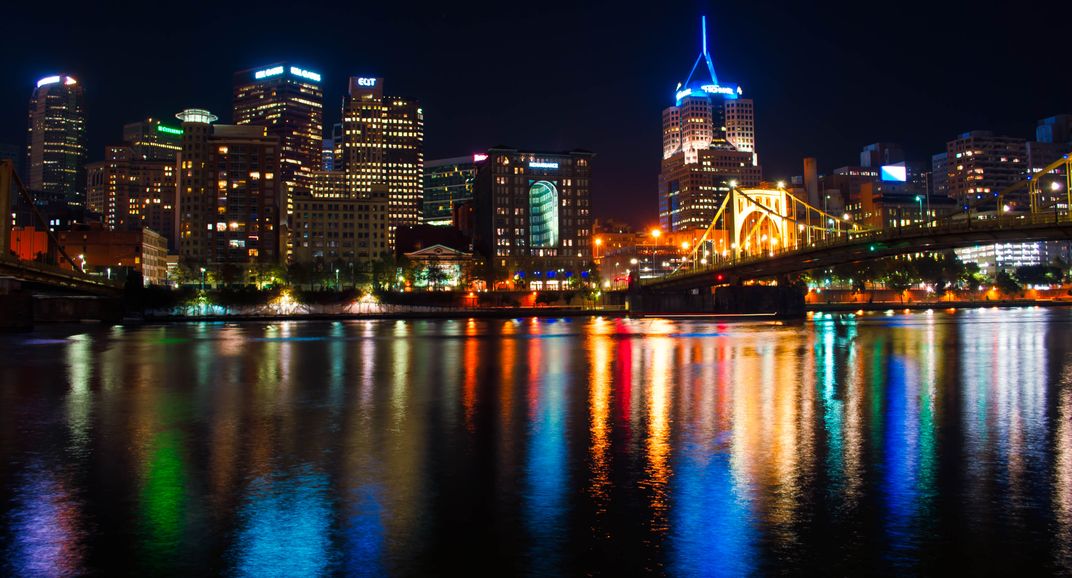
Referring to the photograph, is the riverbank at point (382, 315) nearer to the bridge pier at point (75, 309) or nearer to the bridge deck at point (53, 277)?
the bridge pier at point (75, 309)

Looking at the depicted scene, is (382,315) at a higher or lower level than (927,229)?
lower

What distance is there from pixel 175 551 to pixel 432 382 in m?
17.9

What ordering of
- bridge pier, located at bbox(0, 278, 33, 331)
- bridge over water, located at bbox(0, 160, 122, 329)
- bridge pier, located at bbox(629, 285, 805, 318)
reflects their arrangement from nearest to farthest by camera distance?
1. bridge over water, located at bbox(0, 160, 122, 329)
2. bridge pier, located at bbox(0, 278, 33, 331)
3. bridge pier, located at bbox(629, 285, 805, 318)

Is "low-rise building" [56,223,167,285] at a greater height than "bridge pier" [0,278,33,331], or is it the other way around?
"low-rise building" [56,223,167,285]

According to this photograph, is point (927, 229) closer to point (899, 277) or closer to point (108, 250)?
point (899, 277)

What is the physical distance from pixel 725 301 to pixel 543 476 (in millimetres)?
110558

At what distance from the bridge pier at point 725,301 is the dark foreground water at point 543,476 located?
79.6 meters

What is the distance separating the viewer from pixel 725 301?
119 m

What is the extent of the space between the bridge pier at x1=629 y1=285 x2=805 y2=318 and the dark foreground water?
79.6 m

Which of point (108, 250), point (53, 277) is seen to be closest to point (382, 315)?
point (53, 277)

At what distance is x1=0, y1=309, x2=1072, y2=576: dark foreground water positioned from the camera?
8594 millimetres

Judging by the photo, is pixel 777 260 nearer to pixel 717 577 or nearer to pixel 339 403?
pixel 339 403

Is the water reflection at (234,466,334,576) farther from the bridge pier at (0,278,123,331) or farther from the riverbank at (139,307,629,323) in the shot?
the bridge pier at (0,278,123,331)

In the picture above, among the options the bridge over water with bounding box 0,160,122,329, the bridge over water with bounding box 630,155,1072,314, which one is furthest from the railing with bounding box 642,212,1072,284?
the bridge over water with bounding box 0,160,122,329
